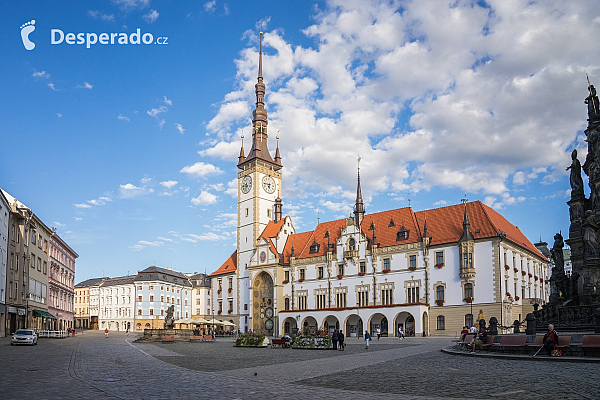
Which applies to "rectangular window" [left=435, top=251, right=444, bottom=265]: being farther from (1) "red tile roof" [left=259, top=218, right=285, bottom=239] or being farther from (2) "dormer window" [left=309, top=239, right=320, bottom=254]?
(1) "red tile roof" [left=259, top=218, right=285, bottom=239]

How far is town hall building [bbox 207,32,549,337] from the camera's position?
54156 millimetres

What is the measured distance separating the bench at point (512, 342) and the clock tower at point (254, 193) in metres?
58.1

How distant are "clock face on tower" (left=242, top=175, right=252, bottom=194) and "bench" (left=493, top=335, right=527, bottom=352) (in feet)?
206

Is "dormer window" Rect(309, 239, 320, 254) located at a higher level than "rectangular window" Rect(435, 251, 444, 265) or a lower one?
higher

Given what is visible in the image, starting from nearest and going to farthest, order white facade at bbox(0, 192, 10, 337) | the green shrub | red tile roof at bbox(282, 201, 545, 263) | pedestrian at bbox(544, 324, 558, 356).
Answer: pedestrian at bbox(544, 324, 558, 356)
the green shrub
white facade at bbox(0, 192, 10, 337)
red tile roof at bbox(282, 201, 545, 263)

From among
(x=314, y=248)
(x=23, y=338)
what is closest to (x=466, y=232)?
(x=314, y=248)

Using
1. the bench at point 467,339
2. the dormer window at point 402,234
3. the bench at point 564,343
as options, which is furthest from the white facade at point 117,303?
the bench at point 564,343

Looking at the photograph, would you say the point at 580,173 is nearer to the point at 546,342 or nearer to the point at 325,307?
the point at 546,342

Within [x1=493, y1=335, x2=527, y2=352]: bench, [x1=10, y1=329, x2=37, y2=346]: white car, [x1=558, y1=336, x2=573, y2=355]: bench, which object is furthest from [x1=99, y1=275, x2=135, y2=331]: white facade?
[x1=558, y1=336, x2=573, y2=355]: bench

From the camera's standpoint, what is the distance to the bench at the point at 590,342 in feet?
59.2

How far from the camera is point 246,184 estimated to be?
274ft

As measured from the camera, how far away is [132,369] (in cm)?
1891

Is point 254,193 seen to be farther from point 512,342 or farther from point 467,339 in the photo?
point 512,342

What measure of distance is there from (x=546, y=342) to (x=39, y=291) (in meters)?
60.9
